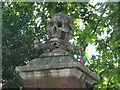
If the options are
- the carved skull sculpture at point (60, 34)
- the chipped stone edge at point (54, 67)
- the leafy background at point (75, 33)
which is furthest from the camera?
the leafy background at point (75, 33)

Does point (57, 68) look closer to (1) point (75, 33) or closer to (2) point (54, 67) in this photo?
(2) point (54, 67)

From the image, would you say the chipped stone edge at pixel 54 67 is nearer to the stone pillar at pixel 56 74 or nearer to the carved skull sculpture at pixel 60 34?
the stone pillar at pixel 56 74

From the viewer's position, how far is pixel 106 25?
1067cm

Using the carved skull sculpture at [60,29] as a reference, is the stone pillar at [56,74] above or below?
below

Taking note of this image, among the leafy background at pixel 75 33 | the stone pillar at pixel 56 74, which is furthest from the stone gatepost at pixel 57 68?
the leafy background at pixel 75 33

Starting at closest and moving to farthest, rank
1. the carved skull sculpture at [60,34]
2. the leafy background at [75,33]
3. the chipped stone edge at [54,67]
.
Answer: the chipped stone edge at [54,67] → the carved skull sculpture at [60,34] → the leafy background at [75,33]

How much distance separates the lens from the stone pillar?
4914mm

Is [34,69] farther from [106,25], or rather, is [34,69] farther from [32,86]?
[106,25]

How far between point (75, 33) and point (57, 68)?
325 inches

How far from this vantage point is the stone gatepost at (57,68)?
4.93 metres

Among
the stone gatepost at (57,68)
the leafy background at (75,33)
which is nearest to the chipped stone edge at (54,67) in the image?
the stone gatepost at (57,68)

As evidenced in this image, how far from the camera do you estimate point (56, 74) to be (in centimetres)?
504

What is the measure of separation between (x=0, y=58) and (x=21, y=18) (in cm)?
288

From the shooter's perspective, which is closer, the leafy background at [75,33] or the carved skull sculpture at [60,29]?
the carved skull sculpture at [60,29]
